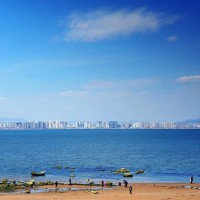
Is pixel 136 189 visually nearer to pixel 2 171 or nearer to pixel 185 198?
pixel 185 198

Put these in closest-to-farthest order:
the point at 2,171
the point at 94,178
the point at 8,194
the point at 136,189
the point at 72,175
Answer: the point at 8,194 < the point at 136,189 < the point at 94,178 < the point at 72,175 < the point at 2,171

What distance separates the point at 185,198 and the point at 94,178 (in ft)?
107

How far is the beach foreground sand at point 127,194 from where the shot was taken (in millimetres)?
55750

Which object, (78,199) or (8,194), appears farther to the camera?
(8,194)

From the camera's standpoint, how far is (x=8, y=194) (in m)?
60.8

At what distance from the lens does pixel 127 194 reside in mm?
60000

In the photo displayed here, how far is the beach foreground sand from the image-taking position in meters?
55.8

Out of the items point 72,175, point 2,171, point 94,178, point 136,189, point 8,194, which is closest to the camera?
point 8,194

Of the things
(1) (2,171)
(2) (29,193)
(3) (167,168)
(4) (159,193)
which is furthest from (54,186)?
(3) (167,168)

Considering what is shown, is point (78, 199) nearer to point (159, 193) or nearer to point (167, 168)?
point (159, 193)

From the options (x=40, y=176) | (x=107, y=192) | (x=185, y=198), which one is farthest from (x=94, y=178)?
(x=185, y=198)

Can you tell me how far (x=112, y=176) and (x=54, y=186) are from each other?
21.7 metres

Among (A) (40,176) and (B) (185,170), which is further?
(B) (185,170)

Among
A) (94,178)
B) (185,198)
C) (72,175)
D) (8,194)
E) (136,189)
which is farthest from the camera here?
(72,175)
